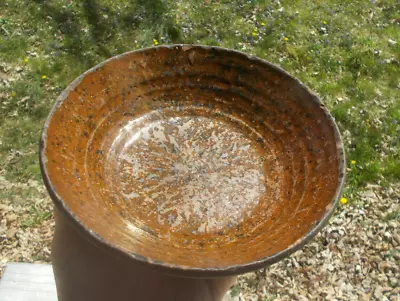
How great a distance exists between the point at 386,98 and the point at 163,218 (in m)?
3.66

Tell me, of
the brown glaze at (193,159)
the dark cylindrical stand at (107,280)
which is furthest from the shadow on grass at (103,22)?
the dark cylindrical stand at (107,280)

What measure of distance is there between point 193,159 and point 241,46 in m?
3.21

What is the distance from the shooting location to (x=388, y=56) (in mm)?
5207

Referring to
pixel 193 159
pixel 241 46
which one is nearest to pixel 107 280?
pixel 193 159

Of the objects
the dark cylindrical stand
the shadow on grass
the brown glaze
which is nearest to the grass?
Result: the shadow on grass

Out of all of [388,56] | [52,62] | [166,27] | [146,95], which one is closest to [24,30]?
[52,62]

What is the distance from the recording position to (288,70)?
493 cm

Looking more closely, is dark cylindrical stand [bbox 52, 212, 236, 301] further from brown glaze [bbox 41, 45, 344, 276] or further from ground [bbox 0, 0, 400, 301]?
ground [bbox 0, 0, 400, 301]

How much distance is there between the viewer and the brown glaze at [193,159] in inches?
67.4

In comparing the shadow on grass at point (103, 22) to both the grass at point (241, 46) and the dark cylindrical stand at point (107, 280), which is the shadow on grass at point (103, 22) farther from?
the dark cylindrical stand at point (107, 280)

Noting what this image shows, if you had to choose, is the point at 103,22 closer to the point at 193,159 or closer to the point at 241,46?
the point at 241,46

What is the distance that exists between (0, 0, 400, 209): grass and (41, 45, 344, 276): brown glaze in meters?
2.01

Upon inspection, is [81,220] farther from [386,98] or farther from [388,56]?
[388,56]

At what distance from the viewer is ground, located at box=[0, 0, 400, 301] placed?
11.5 feet
